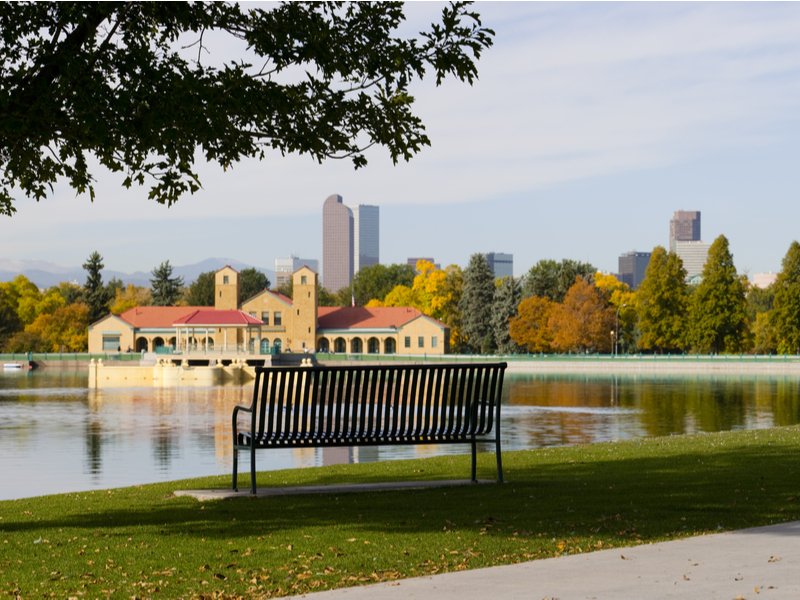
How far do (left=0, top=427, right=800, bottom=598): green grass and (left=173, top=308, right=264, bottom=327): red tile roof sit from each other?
89.0m

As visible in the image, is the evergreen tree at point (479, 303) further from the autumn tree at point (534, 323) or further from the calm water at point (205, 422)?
the calm water at point (205, 422)

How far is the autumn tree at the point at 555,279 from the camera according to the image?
113312 mm

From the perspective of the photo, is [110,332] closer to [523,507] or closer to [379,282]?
[379,282]

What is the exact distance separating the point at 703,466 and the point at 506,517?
16.0ft

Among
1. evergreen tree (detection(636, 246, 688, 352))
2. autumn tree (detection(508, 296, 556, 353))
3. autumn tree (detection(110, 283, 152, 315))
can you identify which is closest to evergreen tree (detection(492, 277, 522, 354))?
→ autumn tree (detection(508, 296, 556, 353))

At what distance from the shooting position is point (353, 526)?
9.34m

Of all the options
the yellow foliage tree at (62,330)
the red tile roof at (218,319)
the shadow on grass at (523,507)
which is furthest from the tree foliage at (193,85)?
the yellow foliage tree at (62,330)

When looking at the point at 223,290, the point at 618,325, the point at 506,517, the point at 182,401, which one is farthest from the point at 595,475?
the point at 223,290

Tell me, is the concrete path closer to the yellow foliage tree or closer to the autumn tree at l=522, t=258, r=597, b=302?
the autumn tree at l=522, t=258, r=597, b=302

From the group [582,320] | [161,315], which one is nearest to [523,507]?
[582,320]

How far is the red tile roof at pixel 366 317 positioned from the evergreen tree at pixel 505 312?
8.34m

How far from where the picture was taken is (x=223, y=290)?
11912 centimetres

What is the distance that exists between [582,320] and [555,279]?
1172 cm

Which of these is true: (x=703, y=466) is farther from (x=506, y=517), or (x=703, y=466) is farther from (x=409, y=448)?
(x=409, y=448)
